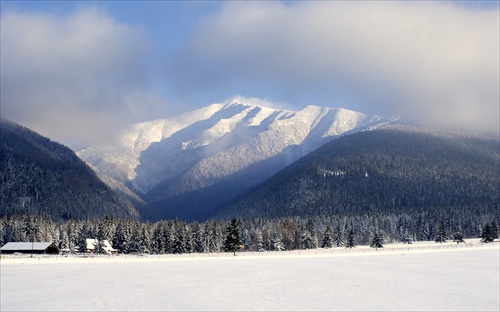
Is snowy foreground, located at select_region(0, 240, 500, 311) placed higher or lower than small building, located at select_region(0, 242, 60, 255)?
higher

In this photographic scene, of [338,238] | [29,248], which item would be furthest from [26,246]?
[338,238]

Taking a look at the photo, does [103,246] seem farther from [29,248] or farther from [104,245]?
[29,248]

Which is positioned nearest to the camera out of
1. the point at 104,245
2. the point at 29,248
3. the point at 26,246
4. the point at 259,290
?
the point at 259,290

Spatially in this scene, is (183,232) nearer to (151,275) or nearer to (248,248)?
(248,248)

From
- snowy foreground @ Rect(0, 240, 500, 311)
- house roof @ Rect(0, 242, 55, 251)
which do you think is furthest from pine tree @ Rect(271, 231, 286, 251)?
snowy foreground @ Rect(0, 240, 500, 311)

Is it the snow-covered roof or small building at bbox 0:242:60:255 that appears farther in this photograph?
small building at bbox 0:242:60:255

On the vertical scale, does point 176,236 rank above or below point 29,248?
above

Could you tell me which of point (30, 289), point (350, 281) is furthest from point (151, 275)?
point (350, 281)

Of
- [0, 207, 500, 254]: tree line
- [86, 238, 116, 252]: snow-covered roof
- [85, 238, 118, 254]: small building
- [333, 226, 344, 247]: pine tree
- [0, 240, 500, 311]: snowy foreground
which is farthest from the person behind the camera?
[333, 226, 344, 247]: pine tree

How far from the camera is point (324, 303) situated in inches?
1676

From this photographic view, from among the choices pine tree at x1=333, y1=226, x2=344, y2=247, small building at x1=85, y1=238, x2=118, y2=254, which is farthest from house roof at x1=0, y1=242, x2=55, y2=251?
pine tree at x1=333, y1=226, x2=344, y2=247

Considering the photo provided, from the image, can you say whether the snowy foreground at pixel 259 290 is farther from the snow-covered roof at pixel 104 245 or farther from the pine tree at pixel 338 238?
the pine tree at pixel 338 238

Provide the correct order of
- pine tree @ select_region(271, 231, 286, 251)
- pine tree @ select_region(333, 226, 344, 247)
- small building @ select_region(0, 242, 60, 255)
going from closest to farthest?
small building @ select_region(0, 242, 60, 255), pine tree @ select_region(271, 231, 286, 251), pine tree @ select_region(333, 226, 344, 247)

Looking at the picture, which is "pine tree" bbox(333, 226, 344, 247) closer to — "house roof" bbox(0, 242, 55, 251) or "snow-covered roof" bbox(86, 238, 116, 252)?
"snow-covered roof" bbox(86, 238, 116, 252)
